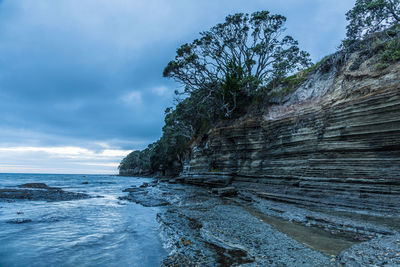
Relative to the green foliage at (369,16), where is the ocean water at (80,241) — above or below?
below

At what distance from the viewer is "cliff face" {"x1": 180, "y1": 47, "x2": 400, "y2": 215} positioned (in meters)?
7.96

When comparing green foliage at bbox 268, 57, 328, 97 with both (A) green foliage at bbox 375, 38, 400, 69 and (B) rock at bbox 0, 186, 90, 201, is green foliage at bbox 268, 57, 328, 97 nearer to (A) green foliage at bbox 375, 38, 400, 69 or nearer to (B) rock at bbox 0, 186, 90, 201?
(A) green foliage at bbox 375, 38, 400, 69

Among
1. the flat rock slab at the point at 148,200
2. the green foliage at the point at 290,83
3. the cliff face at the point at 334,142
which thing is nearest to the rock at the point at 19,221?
the flat rock slab at the point at 148,200

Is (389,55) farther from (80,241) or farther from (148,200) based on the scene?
(148,200)

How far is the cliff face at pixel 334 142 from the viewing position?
7955 mm

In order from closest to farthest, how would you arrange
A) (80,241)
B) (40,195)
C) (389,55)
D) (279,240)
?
(279,240), (80,241), (389,55), (40,195)

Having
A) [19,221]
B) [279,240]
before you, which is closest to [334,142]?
[279,240]

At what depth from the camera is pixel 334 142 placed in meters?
9.94

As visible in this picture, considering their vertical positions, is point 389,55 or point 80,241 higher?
point 389,55

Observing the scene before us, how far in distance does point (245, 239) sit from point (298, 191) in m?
6.55

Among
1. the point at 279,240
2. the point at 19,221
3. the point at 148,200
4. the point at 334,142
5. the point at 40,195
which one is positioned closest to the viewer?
the point at 279,240

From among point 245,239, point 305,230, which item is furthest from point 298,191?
point 245,239

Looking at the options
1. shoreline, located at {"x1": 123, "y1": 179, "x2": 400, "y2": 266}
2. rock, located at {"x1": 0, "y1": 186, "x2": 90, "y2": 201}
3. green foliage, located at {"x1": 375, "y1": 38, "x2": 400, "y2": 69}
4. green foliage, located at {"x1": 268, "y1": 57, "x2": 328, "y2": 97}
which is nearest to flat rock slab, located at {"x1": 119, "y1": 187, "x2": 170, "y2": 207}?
shoreline, located at {"x1": 123, "y1": 179, "x2": 400, "y2": 266}

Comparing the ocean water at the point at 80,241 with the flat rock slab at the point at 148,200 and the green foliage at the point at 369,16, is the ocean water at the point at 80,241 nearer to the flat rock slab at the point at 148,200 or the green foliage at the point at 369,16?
the flat rock slab at the point at 148,200
